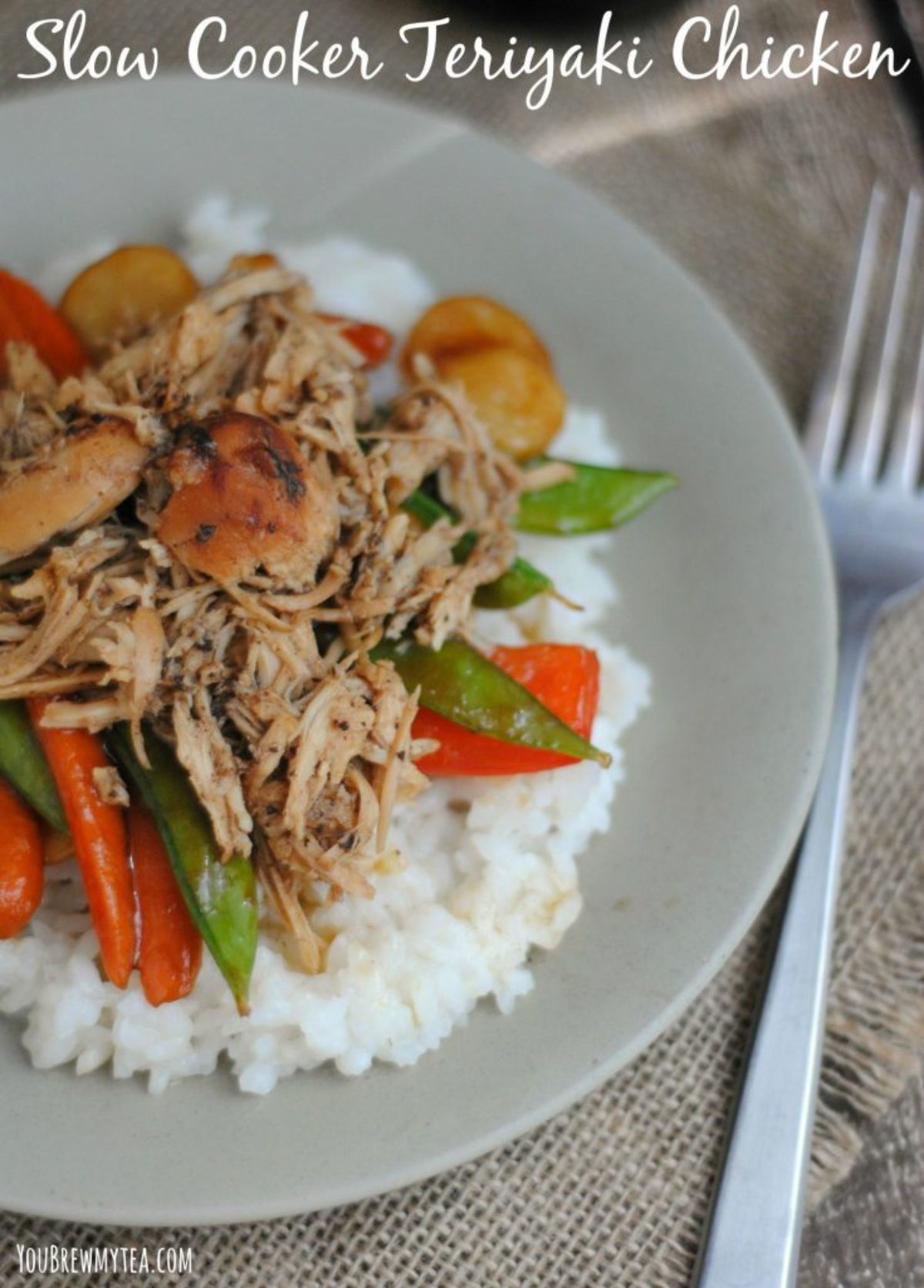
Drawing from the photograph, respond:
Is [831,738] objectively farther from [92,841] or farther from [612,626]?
[92,841]

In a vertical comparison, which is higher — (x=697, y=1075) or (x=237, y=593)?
(x=237, y=593)

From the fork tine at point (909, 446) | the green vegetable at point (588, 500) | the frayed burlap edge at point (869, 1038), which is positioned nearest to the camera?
the frayed burlap edge at point (869, 1038)

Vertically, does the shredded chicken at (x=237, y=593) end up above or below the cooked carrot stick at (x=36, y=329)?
below

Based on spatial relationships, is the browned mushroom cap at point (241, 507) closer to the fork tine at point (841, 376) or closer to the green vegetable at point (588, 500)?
the green vegetable at point (588, 500)

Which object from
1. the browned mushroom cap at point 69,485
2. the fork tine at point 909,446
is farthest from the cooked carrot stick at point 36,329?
the fork tine at point 909,446

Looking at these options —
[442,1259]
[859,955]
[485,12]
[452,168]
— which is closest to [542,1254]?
[442,1259]

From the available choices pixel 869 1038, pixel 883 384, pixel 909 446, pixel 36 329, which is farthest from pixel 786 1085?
pixel 36 329

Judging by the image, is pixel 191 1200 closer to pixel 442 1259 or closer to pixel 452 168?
pixel 442 1259
